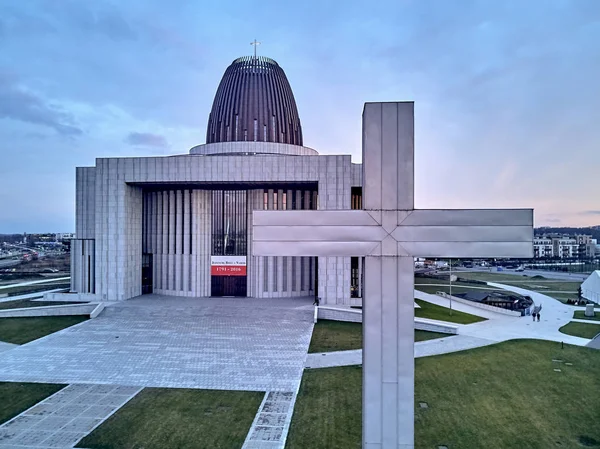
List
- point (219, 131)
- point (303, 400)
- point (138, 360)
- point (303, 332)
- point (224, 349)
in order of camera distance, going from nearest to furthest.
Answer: point (303, 400)
point (138, 360)
point (224, 349)
point (303, 332)
point (219, 131)

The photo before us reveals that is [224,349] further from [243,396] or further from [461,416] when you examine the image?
[461,416]

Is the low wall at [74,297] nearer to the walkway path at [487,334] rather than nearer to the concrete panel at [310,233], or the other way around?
the walkway path at [487,334]

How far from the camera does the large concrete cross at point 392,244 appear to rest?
7.05 meters

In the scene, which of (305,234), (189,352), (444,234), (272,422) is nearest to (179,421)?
(272,422)

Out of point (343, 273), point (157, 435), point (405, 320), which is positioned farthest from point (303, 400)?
point (343, 273)

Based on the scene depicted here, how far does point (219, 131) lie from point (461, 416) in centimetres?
3947

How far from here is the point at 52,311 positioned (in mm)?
35469

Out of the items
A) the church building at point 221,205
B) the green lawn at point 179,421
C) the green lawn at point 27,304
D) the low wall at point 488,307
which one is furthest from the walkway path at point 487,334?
the green lawn at point 27,304

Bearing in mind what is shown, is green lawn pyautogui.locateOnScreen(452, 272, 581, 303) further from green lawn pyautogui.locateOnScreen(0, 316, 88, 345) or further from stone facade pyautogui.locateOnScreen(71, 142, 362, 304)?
green lawn pyautogui.locateOnScreen(0, 316, 88, 345)

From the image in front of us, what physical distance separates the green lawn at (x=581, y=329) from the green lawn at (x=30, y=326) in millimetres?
40482

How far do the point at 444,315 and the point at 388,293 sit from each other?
32412mm

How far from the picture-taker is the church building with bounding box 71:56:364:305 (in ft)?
126

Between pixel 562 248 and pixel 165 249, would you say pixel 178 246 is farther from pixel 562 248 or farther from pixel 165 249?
pixel 562 248

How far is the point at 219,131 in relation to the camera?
154ft
